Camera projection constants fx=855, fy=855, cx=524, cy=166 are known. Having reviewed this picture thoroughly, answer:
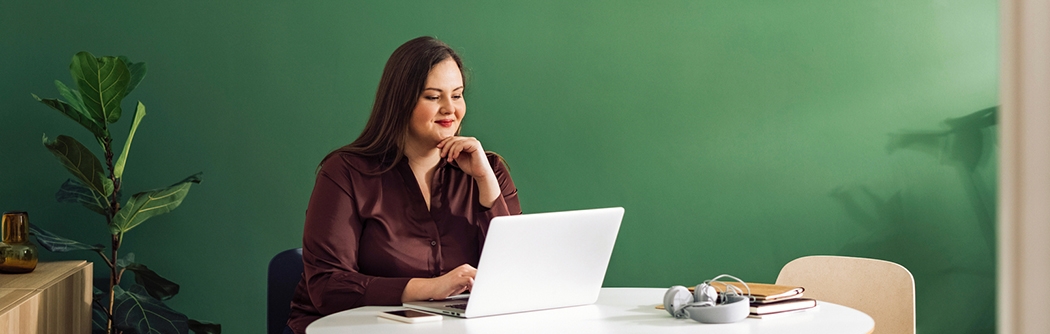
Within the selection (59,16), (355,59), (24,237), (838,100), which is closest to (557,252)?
(24,237)

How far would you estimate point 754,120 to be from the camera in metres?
3.28

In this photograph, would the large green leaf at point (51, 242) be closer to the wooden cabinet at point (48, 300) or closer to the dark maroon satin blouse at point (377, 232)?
the wooden cabinet at point (48, 300)

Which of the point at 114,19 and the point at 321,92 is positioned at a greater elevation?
the point at 114,19

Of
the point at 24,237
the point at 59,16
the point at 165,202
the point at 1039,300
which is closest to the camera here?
the point at 1039,300

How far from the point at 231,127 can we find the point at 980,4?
2837 mm

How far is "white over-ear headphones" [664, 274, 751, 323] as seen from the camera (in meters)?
1.45

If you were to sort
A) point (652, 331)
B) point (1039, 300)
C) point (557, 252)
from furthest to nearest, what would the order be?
1. point (557, 252)
2. point (652, 331)
3. point (1039, 300)

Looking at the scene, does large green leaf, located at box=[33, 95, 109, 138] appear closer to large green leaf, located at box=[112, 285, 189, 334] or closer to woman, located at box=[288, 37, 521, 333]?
large green leaf, located at box=[112, 285, 189, 334]

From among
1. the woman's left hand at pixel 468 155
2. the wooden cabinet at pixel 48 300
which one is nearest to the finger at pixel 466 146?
the woman's left hand at pixel 468 155

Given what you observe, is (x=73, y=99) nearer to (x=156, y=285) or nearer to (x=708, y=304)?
(x=156, y=285)

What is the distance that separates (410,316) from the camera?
59.2 inches

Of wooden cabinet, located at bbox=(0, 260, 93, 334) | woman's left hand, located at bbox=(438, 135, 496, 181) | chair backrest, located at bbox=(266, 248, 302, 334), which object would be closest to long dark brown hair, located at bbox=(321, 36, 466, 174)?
woman's left hand, located at bbox=(438, 135, 496, 181)

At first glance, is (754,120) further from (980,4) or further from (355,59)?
(355,59)

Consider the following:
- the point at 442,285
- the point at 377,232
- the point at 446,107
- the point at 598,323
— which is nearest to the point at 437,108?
the point at 446,107
